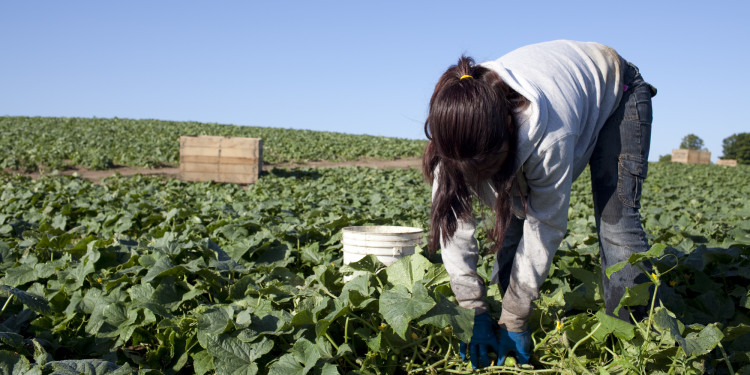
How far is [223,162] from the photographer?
30.5 feet

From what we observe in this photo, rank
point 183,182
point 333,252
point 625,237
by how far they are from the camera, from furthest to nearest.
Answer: point 183,182
point 333,252
point 625,237

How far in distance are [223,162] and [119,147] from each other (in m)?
7.79

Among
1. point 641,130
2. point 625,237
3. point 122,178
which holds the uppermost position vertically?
point 641,130

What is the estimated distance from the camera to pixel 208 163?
9.31 metres

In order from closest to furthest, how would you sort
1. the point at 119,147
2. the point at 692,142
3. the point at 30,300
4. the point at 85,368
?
1. the point at 85,368
2. the point at 30,300
3. the point at 119,147
4. the point at 692,142

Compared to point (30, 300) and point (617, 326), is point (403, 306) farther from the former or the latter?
point (30, 300)

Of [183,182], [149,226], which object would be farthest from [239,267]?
[183,182]

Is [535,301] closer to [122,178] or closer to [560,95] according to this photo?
[560,95]

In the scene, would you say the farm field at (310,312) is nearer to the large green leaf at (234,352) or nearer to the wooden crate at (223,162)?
the large green leaf at (234,352)

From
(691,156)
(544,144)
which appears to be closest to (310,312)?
(544,144)

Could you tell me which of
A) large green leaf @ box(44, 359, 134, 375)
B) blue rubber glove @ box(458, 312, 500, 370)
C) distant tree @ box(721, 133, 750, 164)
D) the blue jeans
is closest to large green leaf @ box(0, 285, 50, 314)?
large green leaf @ box(44, 359, 134, 375)

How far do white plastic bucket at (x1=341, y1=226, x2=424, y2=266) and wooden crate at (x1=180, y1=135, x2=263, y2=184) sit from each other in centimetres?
675

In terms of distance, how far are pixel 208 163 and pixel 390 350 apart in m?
7.86

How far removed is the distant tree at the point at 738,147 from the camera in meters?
57.8
